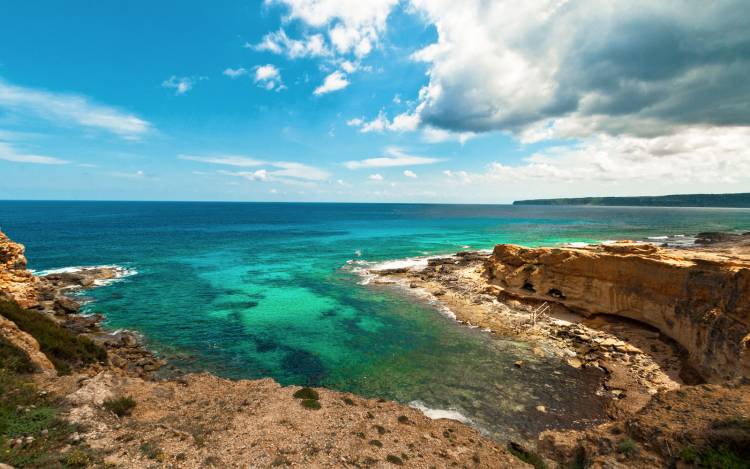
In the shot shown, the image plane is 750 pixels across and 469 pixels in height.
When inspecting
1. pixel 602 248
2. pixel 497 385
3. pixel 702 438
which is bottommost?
pixel 497 385

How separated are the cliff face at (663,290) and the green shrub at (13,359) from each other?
1497 inches

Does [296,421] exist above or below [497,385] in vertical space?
above

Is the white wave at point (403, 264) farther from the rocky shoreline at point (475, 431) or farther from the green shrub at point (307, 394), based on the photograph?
the green shrub at point (307, 394)

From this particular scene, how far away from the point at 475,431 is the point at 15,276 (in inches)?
1889

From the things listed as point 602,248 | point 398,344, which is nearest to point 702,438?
point 398,344

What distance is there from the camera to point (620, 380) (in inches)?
867

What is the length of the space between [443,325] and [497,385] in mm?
10191

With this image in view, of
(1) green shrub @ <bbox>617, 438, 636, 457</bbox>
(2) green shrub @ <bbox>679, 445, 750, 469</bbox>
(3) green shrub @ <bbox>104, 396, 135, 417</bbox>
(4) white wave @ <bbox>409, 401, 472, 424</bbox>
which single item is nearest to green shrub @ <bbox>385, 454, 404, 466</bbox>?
(4) white wave @ <bbox>409, 401, 472, 424</bbox>

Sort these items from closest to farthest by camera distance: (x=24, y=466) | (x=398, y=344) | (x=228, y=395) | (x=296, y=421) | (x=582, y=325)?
(x=24, y=466) < (x=296, y=421) < (x=228, y=395) < (x=398, y=344) < (x=582, y=325)

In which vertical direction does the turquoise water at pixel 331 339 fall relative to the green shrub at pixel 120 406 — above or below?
below

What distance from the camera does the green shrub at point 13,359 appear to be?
15609mm

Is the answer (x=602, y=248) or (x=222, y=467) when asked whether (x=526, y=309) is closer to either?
(x=602, y=248)

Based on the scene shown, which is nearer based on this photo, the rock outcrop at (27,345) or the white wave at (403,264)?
the rock outcrop at (27,345)

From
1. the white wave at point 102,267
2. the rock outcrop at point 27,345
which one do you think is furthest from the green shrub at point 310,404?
the white wave at point 102,267
